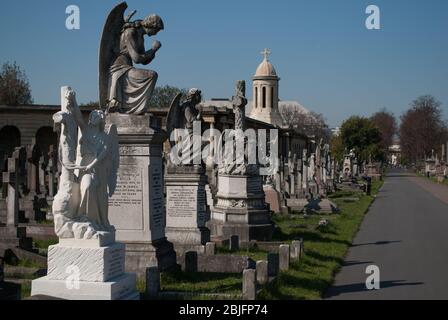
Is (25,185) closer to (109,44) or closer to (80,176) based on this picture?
(109,44)

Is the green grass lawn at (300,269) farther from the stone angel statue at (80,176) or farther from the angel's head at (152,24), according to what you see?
the angel's head at (152,24)

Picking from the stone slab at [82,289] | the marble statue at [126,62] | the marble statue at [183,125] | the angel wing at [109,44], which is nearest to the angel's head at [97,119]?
the stone slab at [82,289]

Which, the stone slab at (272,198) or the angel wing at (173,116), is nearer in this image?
the angel wing at (173,116)

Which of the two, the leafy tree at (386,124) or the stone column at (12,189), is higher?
the leafy tree at (386,124)

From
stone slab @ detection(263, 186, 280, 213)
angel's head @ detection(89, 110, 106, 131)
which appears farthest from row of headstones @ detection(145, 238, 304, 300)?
stone slab @ detection(263, 186, 280, 213)

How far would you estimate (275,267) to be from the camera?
36.6 feet

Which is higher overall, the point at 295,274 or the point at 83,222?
the point at 83,222

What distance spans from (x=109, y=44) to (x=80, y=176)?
14.0ft

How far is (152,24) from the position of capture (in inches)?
441

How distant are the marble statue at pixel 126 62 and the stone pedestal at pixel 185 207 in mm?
3729

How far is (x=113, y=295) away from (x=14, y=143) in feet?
164

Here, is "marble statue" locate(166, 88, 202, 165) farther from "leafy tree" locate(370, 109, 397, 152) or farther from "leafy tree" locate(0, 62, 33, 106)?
"leafy tree" locate(370, 109, 397, 152)

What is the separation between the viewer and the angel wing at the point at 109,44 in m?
11.0

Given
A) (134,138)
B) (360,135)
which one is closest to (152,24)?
(134,138)
